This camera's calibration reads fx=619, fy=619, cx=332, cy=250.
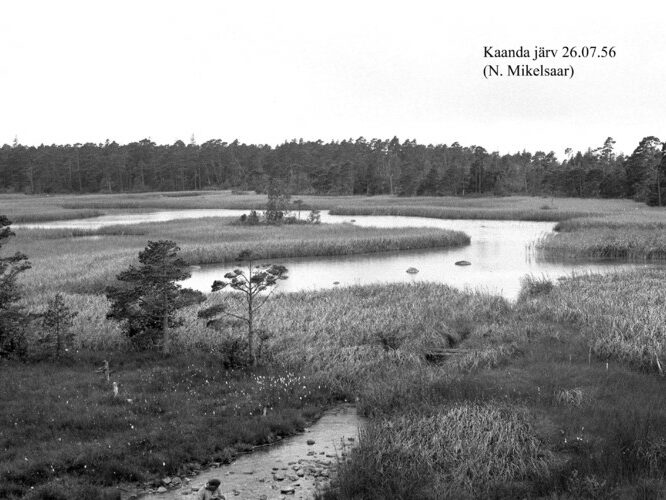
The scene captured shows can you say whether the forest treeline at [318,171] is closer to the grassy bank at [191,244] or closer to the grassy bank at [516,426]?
the grassy bank at [191,244]

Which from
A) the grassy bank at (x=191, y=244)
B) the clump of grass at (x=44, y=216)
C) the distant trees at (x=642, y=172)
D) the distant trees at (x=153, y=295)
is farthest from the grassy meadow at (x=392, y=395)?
the distant trees at (x=642, y=172)

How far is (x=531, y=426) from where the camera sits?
1080 cm

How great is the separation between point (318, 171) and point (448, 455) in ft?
411

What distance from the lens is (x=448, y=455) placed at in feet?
33.2

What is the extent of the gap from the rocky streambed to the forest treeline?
92.5 m

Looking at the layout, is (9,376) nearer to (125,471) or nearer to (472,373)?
(125,471)

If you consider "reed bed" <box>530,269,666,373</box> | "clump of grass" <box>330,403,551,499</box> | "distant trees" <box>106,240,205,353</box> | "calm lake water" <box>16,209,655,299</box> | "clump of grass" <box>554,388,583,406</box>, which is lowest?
"calm lake water" <box>16,209,655,299</box>

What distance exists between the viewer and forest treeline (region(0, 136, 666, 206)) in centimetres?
10925

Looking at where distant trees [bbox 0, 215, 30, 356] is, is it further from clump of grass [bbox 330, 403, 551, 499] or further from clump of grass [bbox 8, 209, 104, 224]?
clump of grass [bbox 8, 209, 104, 224]

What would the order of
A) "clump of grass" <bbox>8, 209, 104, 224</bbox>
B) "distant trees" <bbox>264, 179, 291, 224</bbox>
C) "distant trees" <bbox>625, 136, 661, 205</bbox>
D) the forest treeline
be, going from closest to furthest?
"distant trees" <bbox>264, 179, 291, 224</bbox> < "clump of grass" <bbox>8, 209, 104, 224</bbox> < "distant trees" <bbox>625, 136, 661, 205</bbox> < the forest treeline

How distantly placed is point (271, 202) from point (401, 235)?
1769 cm

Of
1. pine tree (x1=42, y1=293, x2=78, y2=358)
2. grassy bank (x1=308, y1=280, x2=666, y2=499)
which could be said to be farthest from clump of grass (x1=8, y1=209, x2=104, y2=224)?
grassy bank (x1=308, y1=280, x2=666, y2=499)

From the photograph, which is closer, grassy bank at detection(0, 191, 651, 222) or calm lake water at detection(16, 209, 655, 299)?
calm lake water at detection(16, 209, 655, 299)

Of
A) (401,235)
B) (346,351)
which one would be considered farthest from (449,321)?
(401,235)
